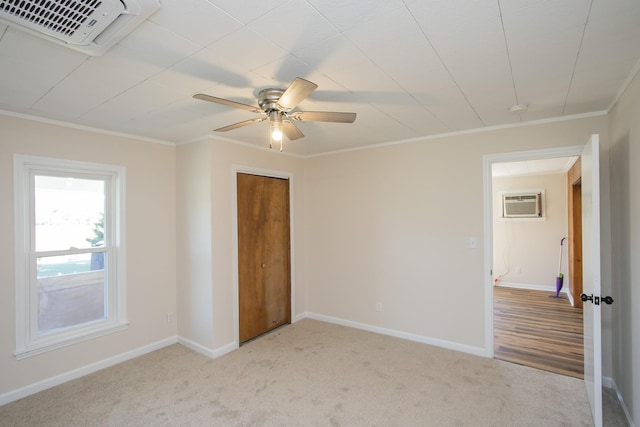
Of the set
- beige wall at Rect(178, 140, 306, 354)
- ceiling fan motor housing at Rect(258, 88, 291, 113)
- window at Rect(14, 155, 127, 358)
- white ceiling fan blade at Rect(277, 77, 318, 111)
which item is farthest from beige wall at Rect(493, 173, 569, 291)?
window at Rect(14, 155, 127, 358)

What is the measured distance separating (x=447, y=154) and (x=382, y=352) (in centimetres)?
231

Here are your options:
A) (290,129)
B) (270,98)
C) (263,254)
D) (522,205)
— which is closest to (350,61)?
(270,98)

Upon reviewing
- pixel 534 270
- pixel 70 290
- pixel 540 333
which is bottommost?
pixel 540 333

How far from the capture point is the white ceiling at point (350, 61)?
1.37 metres

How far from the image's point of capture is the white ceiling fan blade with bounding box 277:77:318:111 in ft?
5.17

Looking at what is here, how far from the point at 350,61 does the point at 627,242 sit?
95.0 inches

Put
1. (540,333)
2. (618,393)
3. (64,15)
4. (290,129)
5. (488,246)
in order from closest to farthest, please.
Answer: (64,15) < (290,129) < (618,393) < (488,246) < (540,333)

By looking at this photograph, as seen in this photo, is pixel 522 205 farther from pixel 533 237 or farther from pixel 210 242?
pixel 210 242

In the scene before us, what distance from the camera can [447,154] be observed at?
347 centimetres

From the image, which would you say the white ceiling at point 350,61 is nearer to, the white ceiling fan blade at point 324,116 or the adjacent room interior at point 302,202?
the adjacent room interior at point 302,202

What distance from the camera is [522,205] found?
6402 millimetres

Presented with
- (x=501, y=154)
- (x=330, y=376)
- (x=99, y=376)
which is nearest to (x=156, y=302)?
(x=99, y=376)

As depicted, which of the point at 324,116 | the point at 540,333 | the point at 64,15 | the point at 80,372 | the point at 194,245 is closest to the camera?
the point at 64,15

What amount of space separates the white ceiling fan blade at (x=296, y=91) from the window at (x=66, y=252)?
241 cm
